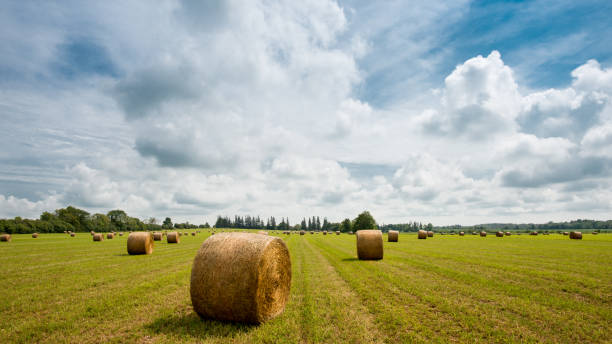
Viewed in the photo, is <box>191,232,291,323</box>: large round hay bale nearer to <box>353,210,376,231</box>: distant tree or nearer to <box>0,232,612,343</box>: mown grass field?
<box>0,232,612,343</box>: mown grass field

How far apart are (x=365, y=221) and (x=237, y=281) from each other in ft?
376

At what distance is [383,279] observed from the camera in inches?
498

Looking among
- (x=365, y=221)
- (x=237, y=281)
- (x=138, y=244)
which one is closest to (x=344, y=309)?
(x=237, y=281)

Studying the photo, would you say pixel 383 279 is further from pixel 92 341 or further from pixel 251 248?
pixel 92 341

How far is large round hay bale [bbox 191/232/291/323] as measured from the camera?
7.37 metres

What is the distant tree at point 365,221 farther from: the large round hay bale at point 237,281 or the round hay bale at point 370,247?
the large round hay bale at point 237,281

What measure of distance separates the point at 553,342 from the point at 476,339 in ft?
5.36

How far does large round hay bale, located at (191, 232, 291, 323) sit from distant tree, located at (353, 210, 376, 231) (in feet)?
369

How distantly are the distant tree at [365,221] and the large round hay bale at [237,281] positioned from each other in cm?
11232

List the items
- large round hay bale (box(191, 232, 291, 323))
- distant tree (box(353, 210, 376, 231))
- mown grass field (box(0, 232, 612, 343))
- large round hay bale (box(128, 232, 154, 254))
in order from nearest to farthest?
mown grass field (box(0, 232, 612, 343))
large round hay bale (box(191, 232, 291, 323))
large round hay bale (box(128, 232, 154, 254))
distant tree (box(353, 210, 376, 231))

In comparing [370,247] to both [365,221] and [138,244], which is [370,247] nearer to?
[138,244]

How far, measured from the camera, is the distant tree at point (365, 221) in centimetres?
11651

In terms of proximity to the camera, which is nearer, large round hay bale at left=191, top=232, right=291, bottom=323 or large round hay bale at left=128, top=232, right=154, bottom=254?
large round hay bale at left=191, top=232, right=291, bottom=323

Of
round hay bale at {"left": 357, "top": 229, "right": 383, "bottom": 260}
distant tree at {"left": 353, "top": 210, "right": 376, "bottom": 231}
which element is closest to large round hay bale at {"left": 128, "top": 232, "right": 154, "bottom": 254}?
round hay bale at {"left": 357, "top": 229, "right": 383, "bottom": 260}
